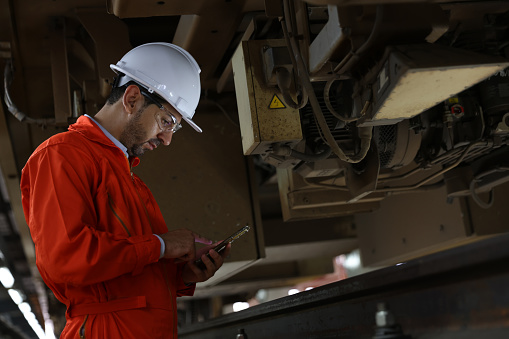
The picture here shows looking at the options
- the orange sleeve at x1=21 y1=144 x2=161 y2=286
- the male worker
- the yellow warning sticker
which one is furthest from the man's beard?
the yellow warning sticker

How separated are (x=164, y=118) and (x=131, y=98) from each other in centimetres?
13

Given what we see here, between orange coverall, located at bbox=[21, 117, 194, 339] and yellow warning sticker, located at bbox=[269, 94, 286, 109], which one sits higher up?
yellow warning sticker, located at bbox=[269, 94, 286, 109]

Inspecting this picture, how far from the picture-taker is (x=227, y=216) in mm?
3260

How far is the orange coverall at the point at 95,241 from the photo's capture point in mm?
1671

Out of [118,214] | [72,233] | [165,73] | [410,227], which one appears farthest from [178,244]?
[410,227]

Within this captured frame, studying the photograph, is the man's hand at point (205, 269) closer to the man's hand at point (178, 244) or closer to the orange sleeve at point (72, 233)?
the man's hand at point (178, 244)

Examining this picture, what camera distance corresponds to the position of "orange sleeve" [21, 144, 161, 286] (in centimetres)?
166

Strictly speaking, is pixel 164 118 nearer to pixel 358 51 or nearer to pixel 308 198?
pixel 358 51

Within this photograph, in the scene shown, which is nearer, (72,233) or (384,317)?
(384,317)

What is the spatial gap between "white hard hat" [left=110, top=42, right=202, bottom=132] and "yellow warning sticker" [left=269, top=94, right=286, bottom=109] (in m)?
0.27

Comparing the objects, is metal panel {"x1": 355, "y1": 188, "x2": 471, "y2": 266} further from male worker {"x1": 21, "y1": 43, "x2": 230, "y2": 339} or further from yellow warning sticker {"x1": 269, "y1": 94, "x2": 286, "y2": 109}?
male worker {"x1": 21, "y1": 43, "x2": 230, "y2": 339}

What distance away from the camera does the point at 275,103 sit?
229cm

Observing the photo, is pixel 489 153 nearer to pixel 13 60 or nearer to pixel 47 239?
pixel 47 239

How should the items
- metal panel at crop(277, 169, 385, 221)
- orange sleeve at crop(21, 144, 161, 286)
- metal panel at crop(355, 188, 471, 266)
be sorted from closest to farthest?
1. orange sleeve at crop(21, 144, 161, 286)
2. metal panel at crop(277, 169, 385, 221)
3. metal panel at crop(355, 188, 471, 266)
